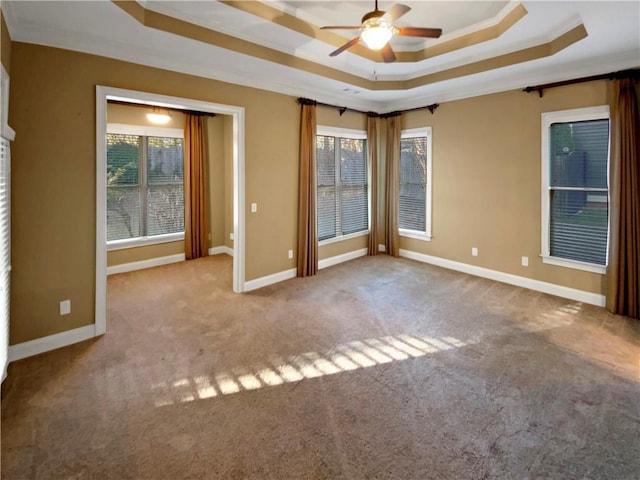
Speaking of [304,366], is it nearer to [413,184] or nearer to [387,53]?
[387,53]

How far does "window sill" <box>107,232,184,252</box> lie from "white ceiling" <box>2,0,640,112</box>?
3.10 metres

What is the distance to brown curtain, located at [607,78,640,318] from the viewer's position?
3.65m

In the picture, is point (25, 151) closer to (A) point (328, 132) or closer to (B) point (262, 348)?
(B) point (262, 348)

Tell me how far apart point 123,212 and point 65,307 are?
2.81m

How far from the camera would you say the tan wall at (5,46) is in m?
2.41

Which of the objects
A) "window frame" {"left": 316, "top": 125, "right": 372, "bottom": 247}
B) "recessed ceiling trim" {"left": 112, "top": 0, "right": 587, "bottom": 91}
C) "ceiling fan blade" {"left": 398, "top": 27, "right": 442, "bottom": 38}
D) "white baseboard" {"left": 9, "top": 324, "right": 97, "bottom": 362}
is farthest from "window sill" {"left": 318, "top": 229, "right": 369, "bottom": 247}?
"ceiling fan blade" {"left": 398, "top": 27, "right": 442, "bottom": 38}

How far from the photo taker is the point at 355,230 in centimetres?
642

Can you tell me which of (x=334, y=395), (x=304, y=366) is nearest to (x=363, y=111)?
(x=304, y=366)

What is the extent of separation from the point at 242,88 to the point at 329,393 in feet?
12.2

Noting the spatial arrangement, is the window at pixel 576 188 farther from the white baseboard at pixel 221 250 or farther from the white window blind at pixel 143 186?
the white window blind at pixel 143 186

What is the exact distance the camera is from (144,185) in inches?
230

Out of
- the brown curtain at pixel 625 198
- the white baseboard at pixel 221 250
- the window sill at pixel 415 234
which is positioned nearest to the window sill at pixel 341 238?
the window sill at pixel 415 234

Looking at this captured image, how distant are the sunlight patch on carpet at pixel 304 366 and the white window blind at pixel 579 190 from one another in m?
2.31

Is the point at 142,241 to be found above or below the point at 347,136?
below
